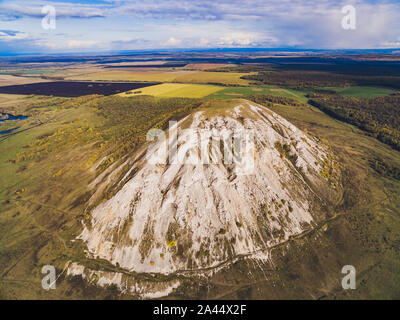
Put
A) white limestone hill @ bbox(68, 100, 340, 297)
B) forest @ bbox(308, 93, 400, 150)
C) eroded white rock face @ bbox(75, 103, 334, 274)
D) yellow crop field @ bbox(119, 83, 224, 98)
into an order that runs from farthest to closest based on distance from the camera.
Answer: yellow crop field @ bbox(119, 83, 224, 98)
forest @ bbox(308, 93, 400, 150)
eroded white rock face @ bbox(75, 103, 334, 274)
white limestone hill @ bbox(68, 100, 340, 297)

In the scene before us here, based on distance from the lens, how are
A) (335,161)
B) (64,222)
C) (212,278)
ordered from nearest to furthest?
(212,278) < (64,222) < (335,161)

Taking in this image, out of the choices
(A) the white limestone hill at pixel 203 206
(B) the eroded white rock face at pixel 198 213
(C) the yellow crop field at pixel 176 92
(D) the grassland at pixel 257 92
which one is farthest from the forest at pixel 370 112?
(C) the yellow crop field at pixel 176 92

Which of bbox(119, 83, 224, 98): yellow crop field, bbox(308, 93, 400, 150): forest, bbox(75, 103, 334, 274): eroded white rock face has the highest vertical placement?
bbox(119, 83, 224, 98): yellow crop field

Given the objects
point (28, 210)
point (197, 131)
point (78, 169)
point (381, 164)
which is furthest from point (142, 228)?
point (381, 164)

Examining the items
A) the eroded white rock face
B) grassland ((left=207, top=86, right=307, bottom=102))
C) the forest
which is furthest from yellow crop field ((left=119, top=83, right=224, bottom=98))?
the eroded white rock face

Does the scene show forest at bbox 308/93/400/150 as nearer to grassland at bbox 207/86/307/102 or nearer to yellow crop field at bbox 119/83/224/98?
grassland at bbox 207/86/307/102

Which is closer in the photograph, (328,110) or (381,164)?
(381,164)

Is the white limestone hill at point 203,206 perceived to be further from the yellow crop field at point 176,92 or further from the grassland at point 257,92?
the yellow crop field at point 176,92
